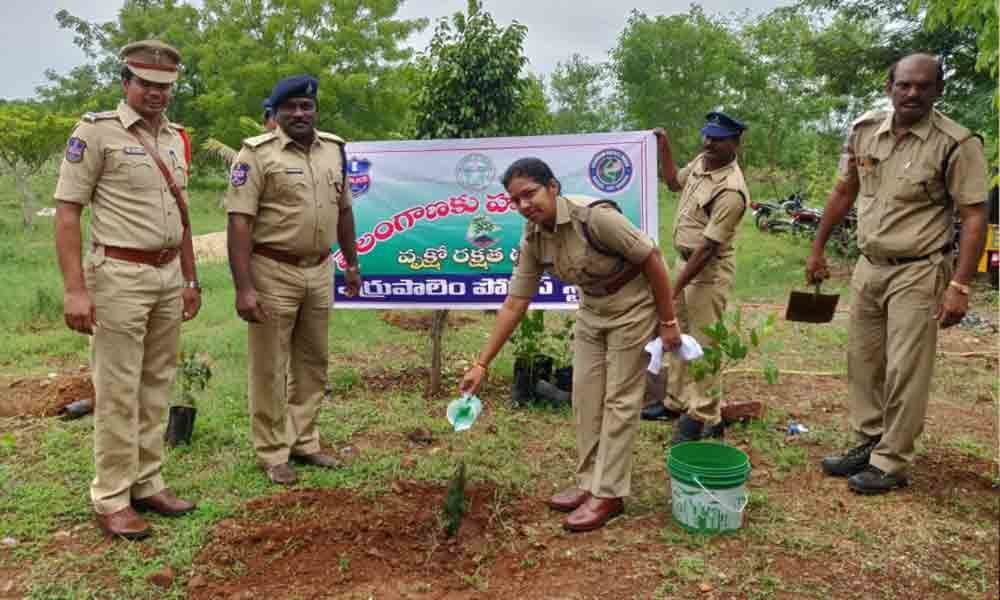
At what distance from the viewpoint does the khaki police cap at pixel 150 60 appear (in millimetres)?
3256

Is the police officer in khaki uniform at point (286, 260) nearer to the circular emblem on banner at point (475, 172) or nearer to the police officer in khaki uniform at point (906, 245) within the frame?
the circular emblem on banner at point (475, 172)

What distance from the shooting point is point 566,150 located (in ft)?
16.9

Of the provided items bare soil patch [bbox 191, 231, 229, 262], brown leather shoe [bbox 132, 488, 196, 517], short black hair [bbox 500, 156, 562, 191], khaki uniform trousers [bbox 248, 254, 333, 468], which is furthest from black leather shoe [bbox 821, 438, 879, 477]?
bare soil patch [bbox 191, 231, 229, 262]

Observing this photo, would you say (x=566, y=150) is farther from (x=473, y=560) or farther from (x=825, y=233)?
(x=473, y=560)

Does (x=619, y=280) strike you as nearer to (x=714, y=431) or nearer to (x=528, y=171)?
(x=528, y=171)

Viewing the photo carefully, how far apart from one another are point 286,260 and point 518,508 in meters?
1.67

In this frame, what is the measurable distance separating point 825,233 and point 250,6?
27559 millimetres

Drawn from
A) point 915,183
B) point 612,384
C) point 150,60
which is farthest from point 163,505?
point 915,183

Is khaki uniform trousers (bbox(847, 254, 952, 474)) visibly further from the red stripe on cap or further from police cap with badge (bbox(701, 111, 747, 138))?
the red stripe on cap

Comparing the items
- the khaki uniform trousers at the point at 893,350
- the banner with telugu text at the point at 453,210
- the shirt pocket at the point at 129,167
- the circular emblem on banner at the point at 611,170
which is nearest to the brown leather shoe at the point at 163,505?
the shirt pocket at the point at 129,167

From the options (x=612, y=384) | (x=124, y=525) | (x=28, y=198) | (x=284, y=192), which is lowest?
(x=124, y=525)

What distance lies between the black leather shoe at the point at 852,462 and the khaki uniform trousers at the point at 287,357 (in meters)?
2.75

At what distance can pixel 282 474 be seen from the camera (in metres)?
3.98

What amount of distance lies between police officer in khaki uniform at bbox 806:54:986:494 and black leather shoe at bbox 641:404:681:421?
1.20 metres
